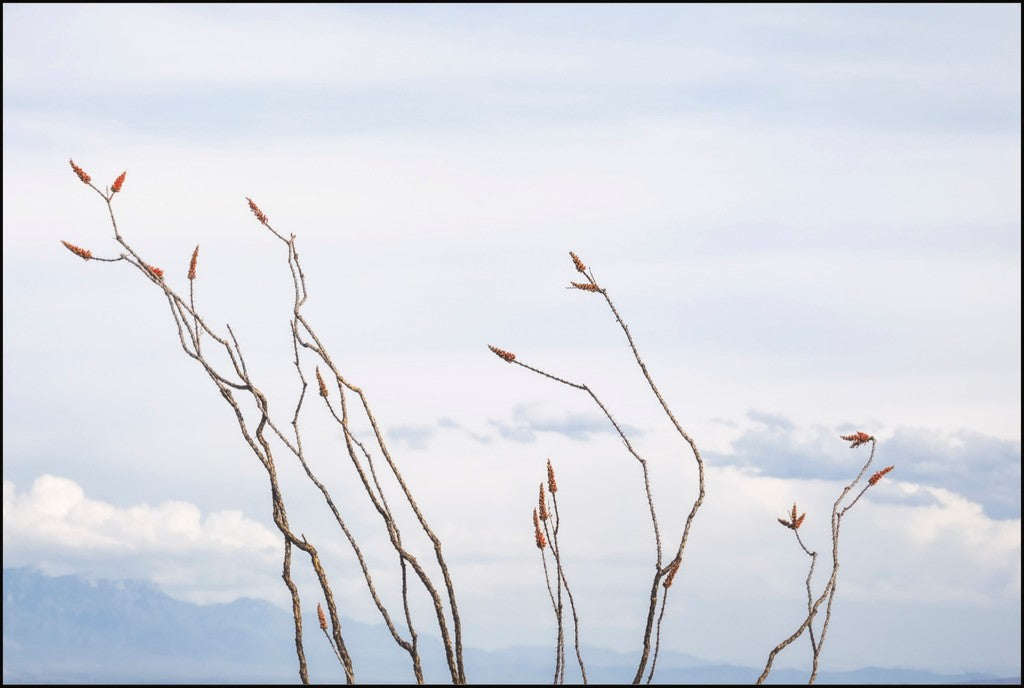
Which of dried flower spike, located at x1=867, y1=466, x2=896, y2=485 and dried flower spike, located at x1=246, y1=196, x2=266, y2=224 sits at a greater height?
dried flower spike, located at x1=246, y1=196, x2=266, y2=224

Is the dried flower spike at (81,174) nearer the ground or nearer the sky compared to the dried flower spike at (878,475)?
nearer the sky

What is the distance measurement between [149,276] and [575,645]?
171 centimetres

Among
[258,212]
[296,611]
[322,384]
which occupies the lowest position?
[296,611]

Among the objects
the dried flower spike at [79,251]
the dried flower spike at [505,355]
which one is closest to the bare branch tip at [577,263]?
the dried flower spike at [505,355]

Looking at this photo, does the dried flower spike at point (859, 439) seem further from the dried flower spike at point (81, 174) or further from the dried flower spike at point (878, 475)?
the dried flower spike at point (81, 174)

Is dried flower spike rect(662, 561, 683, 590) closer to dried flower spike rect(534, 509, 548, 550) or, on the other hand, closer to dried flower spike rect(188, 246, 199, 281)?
dried flower spike rect(534, 509, 548, 550)

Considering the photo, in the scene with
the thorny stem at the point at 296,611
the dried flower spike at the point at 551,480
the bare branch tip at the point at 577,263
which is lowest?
the thorny stem at the point at 296,611

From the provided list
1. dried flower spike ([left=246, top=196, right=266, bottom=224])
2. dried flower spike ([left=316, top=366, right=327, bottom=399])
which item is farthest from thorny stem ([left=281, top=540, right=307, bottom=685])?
dried flower spike ([left=246, top=196, right=266, bottom=224])

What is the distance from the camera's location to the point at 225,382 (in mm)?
2961

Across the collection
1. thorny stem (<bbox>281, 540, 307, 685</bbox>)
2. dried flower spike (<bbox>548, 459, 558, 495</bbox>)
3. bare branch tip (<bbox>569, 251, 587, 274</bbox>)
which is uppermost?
bare branch tip (<bbox>569, 251, 587, 274</bbox>)

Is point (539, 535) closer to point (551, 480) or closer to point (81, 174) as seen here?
point (551, 480)

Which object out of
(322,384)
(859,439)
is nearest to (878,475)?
(859,439)

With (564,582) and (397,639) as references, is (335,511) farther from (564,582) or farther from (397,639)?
(564,582)

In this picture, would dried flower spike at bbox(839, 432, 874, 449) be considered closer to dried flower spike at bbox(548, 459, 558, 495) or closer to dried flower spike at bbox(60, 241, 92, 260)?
dried flower spike at bbox(548, 459, 558, 495)
